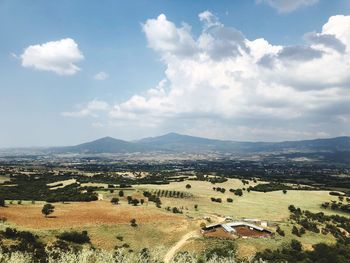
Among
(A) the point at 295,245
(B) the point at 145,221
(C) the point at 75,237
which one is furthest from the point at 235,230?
(C) the point at 75,237

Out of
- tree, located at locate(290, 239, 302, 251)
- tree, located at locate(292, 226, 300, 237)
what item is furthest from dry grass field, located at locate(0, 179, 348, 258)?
tree, located at locate(290, 239, 302, 251)

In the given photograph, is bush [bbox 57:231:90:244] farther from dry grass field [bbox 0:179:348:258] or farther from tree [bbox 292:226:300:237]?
tree [bbox 292:226:300:237]

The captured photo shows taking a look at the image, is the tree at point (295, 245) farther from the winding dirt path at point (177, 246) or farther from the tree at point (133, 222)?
the tree at point (133, 222)

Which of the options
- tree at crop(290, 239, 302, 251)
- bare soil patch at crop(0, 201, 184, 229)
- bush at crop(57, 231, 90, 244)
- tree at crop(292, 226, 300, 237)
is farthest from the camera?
tree at crop(292, 226, 300, 237)

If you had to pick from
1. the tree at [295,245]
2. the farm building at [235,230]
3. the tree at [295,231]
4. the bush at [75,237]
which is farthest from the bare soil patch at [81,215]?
the tree at [295,231]

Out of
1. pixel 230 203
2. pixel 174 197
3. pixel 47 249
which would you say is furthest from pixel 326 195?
pixel 47 249
